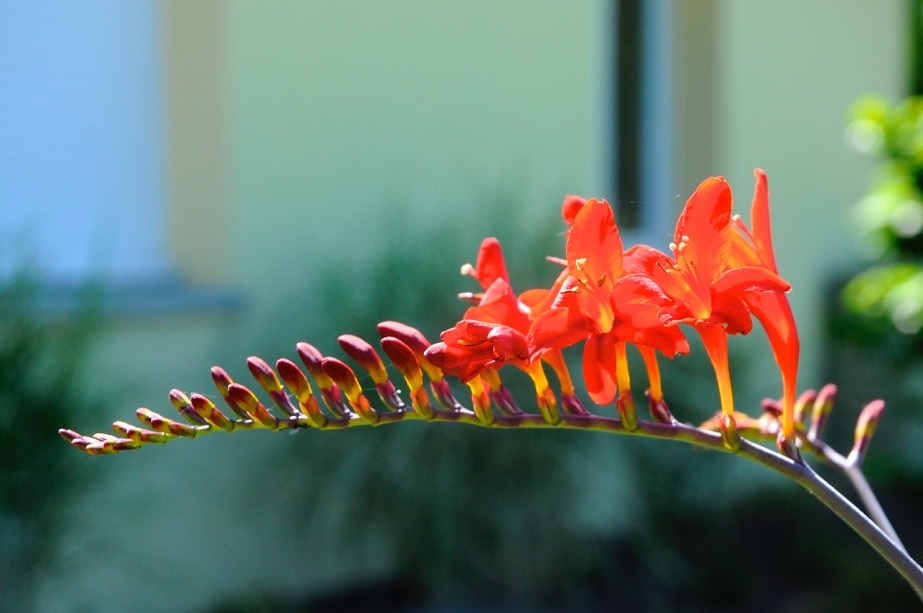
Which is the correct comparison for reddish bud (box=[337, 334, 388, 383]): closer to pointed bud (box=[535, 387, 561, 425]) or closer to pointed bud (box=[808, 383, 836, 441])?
pointed bud (box=[535, 387, 561, 425])

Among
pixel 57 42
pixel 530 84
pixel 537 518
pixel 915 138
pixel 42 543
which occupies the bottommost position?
pixel 537 518

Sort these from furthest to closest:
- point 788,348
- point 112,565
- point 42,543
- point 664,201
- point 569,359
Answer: point 664,201, point 569,359, point 112,565, point 42,543, point 788,348

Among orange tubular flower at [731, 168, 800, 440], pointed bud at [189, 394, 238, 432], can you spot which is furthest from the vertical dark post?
pointed bud at [189, 394, 238, 432]

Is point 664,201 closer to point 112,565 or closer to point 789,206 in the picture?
point 789,206

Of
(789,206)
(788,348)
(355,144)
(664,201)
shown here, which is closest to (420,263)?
(355,144)

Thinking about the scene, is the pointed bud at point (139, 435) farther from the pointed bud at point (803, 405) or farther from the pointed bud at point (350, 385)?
the pointed bud at point (803, 405)

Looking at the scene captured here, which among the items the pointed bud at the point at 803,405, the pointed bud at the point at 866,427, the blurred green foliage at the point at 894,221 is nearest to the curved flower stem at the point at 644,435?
the pointed bud at the point at 866,427

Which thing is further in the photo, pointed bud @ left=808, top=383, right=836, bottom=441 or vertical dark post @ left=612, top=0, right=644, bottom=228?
vertical dark post @ left=612, top=0, right=644, bottom=228
